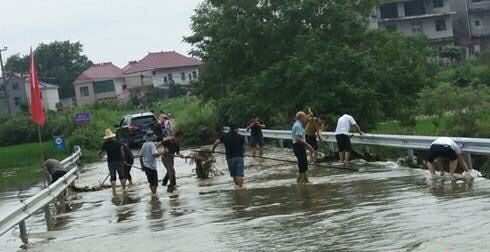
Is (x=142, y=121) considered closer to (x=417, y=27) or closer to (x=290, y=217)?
(x=290, y=217)

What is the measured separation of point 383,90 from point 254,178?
50.8 feet

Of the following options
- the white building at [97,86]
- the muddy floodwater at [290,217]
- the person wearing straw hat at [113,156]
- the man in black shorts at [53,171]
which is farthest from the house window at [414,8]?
the man in black shorts at [53,171]

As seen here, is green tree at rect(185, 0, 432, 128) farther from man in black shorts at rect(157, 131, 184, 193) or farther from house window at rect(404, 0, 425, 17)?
house window at rect(404, 0, 425, 17)

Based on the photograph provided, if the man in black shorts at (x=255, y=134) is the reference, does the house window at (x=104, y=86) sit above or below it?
above

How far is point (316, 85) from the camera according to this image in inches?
1337

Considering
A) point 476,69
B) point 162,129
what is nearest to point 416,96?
point 162,129

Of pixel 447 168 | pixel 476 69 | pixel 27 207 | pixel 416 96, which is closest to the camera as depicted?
pixel 27 207

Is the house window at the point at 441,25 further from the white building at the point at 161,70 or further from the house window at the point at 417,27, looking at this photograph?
the white building at the point at 161,70

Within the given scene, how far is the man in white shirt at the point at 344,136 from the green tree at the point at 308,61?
36.7ft

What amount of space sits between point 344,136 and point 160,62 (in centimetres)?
10556

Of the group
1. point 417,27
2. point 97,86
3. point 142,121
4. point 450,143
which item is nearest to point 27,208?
point 450,143

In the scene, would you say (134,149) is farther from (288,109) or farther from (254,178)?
(254,178)

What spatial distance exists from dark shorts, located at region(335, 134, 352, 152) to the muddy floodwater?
64.2 inches

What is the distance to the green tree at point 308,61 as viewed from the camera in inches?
1344
